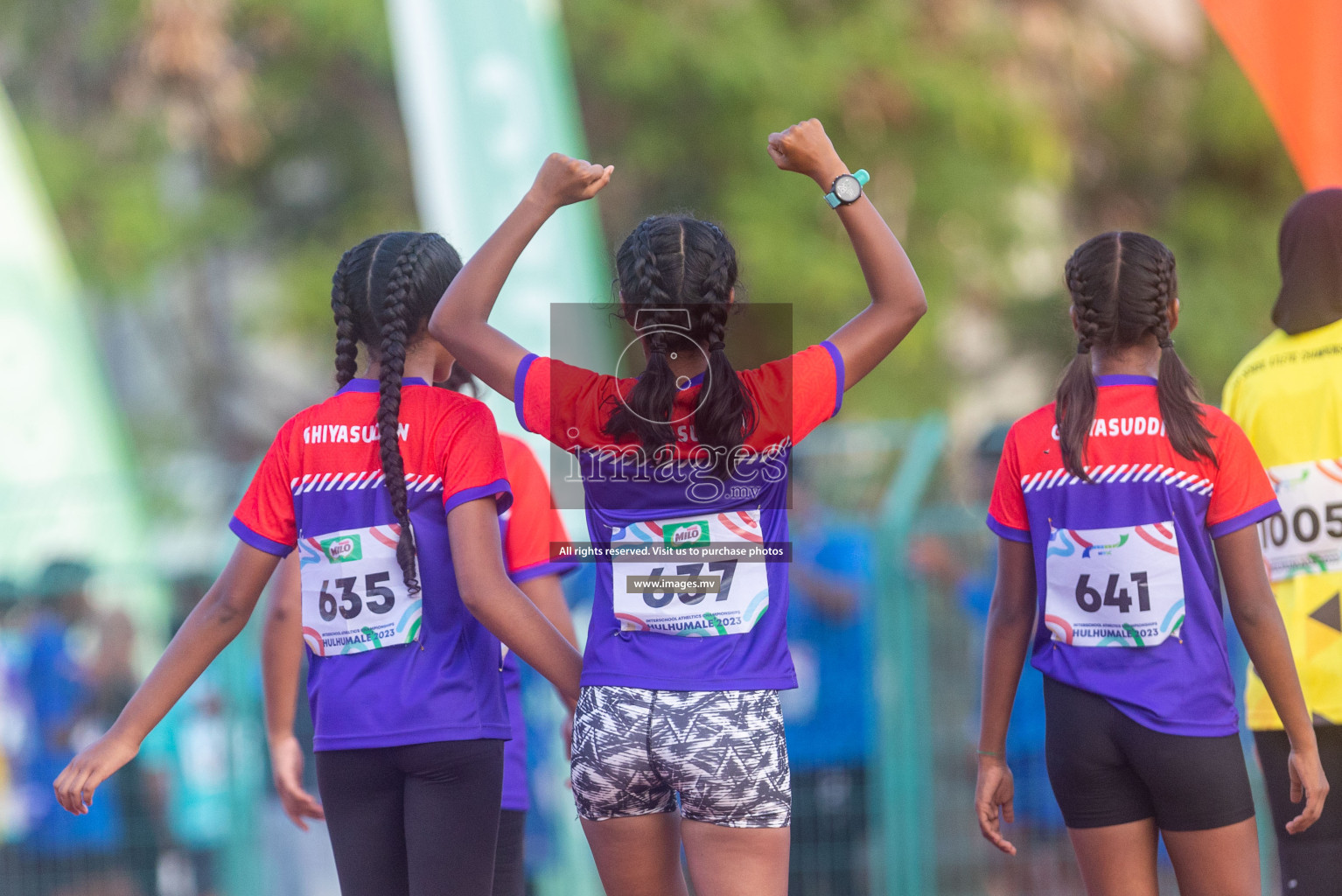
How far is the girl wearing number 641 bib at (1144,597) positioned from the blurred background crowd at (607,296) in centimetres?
280

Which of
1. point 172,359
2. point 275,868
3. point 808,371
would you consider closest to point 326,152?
point 172,359

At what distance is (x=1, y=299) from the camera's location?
10227 mm

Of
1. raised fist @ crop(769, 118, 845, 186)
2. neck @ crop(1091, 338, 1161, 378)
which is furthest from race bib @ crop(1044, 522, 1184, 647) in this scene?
raised fist @ crop(769, 118, 845, 186)

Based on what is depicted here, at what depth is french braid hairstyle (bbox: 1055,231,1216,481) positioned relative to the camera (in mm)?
3182

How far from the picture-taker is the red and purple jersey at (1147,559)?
10.2ft

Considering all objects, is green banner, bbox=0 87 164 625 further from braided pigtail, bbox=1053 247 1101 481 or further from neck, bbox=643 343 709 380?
braided pigtail, bbox=1053 247 1101 481

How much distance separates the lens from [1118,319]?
3.23m

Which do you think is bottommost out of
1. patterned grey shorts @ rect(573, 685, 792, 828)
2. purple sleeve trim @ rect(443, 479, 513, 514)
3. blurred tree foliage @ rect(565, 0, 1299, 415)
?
patterned grey shorts @ rect(573, 685, 792, 828)

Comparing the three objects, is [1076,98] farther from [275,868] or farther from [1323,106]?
[275,868]

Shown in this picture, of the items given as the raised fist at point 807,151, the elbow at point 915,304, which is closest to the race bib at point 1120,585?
the elbow at point 915,304

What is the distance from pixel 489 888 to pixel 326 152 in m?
13.5

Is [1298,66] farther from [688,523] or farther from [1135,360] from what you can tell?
[688,523]

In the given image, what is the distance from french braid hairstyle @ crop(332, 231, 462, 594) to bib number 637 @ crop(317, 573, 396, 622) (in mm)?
274

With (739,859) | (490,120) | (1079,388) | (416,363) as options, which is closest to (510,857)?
(739,859)
